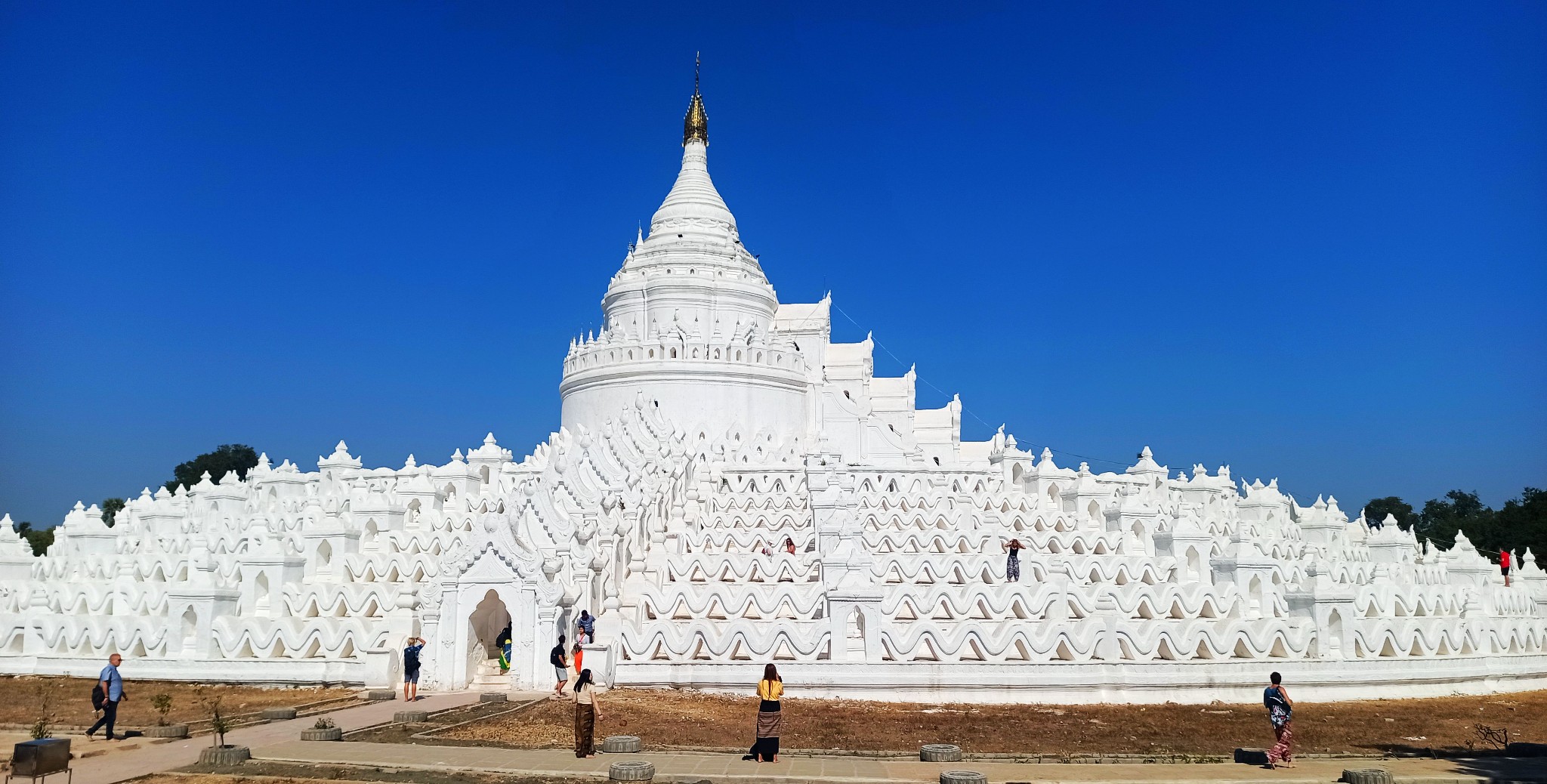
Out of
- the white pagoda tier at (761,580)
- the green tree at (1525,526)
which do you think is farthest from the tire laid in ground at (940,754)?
the green tree at (1525,526)

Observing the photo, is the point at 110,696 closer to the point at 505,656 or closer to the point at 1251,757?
the point at 505,656

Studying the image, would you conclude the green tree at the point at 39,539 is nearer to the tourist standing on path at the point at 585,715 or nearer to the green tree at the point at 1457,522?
the tourist standing on path at the point at 585,715

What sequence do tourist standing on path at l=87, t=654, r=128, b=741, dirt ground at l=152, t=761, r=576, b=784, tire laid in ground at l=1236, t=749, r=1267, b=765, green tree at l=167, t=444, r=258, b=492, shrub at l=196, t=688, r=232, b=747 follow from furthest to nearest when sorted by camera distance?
green tree at l=167, t=444, r=258, b=492
tourist standing on path at l=87, t=654, r=128, b=741
tire laid in ground at l=1236, t=749, r=1267, b=765
shrub at l=196, t=688, r=232, b=747
dirt ground at l=152, t=761, r=576, b=784

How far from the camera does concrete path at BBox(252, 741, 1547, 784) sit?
40.6ft

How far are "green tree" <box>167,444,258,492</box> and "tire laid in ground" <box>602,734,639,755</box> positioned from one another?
7072cm

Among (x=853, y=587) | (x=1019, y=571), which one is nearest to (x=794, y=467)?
(x=1019, y=571)

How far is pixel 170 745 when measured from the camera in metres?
15.2

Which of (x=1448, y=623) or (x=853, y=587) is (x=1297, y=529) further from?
(x=853, y=587)

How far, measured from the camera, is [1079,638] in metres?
21.6

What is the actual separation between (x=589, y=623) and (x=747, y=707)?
3473 mm

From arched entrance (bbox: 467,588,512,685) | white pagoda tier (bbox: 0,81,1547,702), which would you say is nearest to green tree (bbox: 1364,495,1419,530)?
white pagoda tier (bbox: 0,81,1547,702)

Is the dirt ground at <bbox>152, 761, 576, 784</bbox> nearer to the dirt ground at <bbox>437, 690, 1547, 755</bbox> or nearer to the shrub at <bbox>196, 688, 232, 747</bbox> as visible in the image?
the shrub at <bbox>196, 688, 232, 747</bbox>

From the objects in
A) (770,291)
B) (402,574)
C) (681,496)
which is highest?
(770,291)

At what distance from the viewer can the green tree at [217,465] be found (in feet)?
252
